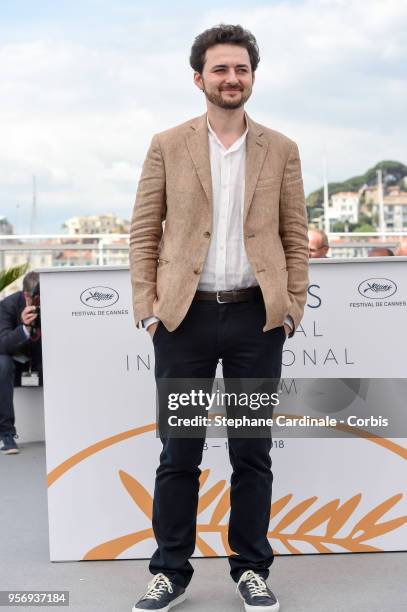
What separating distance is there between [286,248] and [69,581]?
1531mm

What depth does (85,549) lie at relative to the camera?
391cm

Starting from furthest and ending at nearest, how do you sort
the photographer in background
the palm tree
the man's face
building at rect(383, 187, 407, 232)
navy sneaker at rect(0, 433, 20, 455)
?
building at rect(383, 187, 407, 232) → the palm tree → the photographer in background → navy sneaker at rect(0, 433, 20, 455) → the man's face

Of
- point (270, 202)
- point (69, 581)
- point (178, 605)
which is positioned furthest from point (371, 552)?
point (270, 202)

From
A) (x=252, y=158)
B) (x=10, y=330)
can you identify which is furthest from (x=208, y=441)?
(x=10, y=330)

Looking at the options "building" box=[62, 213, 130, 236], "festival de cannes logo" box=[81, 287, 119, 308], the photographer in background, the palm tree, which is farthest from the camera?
"building" box=[62, 213, 130, 236]

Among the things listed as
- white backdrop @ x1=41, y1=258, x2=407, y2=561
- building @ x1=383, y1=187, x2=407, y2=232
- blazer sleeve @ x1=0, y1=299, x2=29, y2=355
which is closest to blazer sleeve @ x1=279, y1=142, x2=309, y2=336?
white backdrop @ x1=41, y1=258, x2=407, y2=561

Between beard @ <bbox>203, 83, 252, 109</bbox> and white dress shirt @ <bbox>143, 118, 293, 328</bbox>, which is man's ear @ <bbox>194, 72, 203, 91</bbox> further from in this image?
white dress shirt @ <bbox>143, 118, 293, 328</bbox>

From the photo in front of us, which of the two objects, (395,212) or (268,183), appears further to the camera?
(395,212)

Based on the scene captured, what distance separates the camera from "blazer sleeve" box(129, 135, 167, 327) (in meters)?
3.26

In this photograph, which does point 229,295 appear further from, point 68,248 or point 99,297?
point 68,248

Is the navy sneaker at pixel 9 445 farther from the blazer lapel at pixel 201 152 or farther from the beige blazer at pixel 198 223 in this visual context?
the blazer lapel at pixel 201 152

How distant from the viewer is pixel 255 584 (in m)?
3.29

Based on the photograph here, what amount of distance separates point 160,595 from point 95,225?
14070mm

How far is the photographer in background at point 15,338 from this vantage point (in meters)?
7.06
